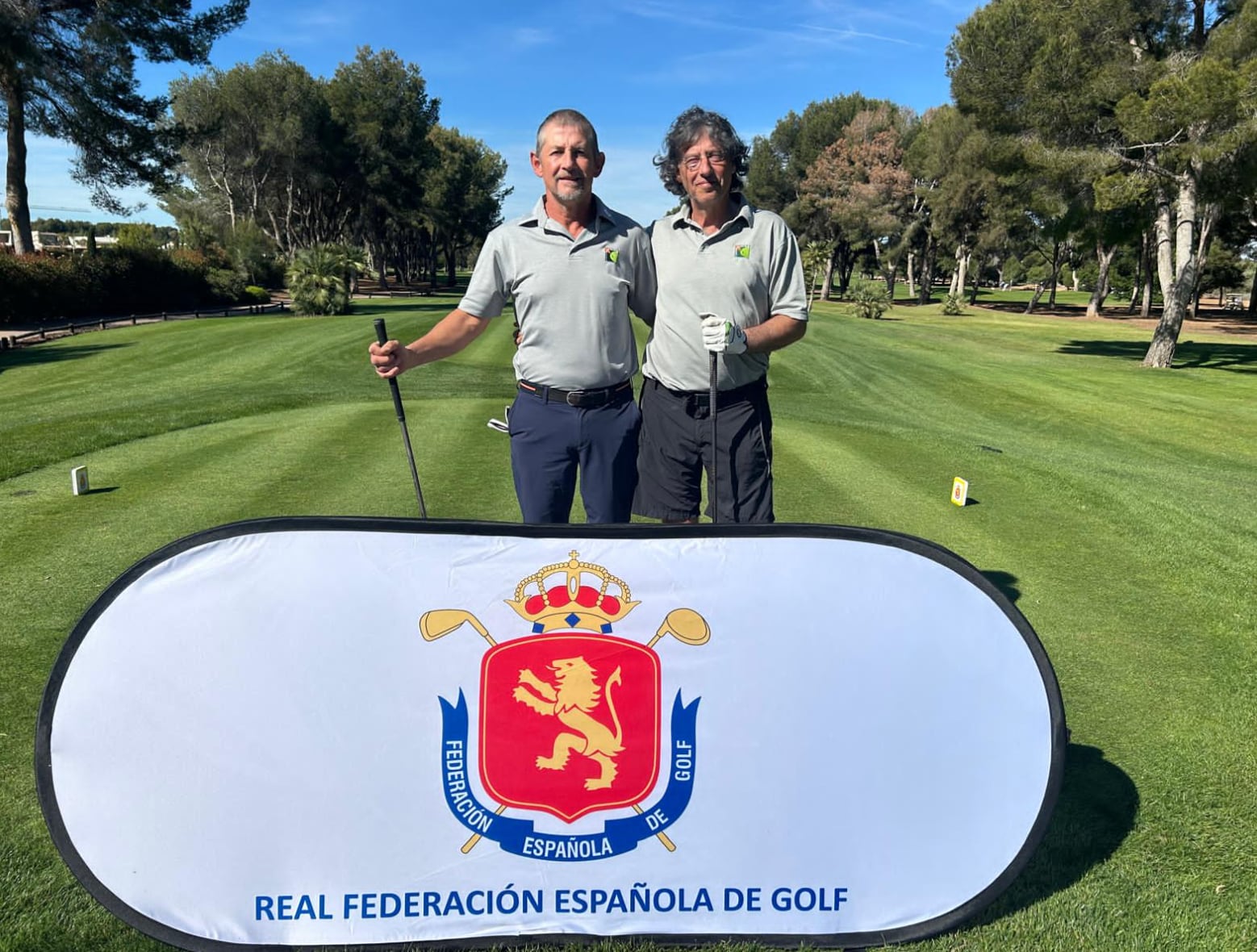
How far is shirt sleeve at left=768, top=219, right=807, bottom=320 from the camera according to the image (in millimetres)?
2967

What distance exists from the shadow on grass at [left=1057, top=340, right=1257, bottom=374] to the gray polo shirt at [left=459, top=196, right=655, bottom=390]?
23873 millimetres

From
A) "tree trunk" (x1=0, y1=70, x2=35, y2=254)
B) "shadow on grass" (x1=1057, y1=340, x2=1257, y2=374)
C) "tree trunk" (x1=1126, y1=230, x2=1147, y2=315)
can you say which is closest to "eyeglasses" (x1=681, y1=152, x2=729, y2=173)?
"shadow on grass" (x1=1057, y1=340, x2=1257, y2=374)

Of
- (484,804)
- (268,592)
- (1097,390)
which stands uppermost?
(268,592)

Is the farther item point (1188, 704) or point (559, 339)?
point (1188, 704)

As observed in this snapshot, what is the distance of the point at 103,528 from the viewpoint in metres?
4.94

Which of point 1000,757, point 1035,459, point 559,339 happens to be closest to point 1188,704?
point 1000,757

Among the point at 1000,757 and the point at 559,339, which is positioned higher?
the point at 559,339

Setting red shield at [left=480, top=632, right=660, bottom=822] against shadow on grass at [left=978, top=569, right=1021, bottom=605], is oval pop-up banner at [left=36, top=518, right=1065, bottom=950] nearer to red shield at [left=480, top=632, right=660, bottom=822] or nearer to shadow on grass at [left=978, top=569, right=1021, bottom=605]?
red shield at [left=480, top=632, right=660, bottom=822]

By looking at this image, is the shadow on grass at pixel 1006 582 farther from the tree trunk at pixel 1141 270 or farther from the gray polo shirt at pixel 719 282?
the tree trunk at pixel 1141 270

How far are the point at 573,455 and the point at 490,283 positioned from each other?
683 mm

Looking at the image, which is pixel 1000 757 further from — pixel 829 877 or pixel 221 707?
pixel 221 707

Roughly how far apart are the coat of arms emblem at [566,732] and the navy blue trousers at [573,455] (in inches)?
39.7

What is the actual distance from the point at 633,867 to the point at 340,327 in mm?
23840

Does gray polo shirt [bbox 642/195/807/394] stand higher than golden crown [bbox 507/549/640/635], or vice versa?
gray polo shirt [bbox 642/195/807/394]
